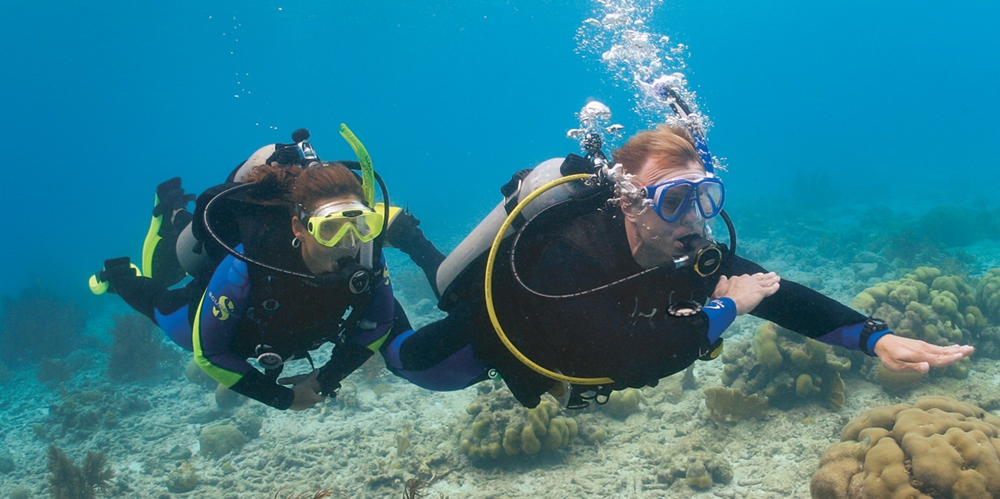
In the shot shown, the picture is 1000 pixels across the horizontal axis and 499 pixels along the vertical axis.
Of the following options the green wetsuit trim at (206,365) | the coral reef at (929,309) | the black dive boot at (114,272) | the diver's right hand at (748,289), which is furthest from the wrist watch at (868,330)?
the black dive boot at (114,272)

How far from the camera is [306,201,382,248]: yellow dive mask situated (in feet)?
11.3

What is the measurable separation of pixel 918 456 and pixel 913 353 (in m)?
1.36

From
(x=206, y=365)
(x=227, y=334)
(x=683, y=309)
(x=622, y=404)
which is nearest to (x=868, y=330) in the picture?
(x=683, y=309)

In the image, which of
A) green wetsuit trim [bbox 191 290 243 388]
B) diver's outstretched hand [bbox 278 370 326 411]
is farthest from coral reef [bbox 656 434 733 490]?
green wetsuit trim [bbox 191 290 243 388]

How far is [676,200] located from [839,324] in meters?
1.52

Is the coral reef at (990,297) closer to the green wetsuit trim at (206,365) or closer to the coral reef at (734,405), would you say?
the coral reef at (734,405)

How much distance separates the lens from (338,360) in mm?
4199

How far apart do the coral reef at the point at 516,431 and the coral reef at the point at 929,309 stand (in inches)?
209

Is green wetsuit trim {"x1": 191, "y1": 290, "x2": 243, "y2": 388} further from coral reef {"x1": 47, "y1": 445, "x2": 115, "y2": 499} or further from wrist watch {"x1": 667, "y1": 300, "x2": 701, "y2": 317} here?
coral reef {"x1": 47, "y1": 445, "x2": 115, "y2": 499}

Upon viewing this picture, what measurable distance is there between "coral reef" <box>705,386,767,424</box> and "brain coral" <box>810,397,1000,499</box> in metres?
1.44

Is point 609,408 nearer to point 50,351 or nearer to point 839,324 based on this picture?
point 839,324

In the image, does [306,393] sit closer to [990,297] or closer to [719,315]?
[719,315]

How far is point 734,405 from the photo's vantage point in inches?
229

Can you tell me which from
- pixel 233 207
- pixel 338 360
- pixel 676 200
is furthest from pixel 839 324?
pixel 233 207
